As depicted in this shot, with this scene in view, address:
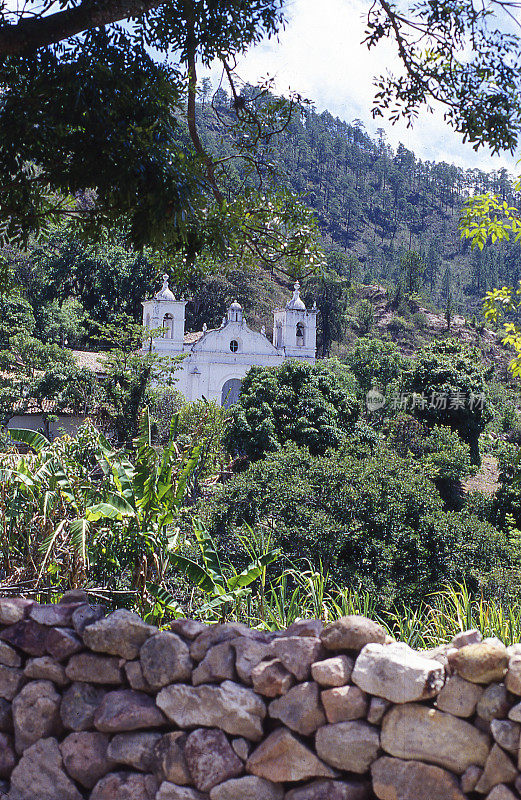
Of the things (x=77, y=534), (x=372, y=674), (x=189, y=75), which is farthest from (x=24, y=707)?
(x=189, y=75)

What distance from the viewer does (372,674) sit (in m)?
2.65

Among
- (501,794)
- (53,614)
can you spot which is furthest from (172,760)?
(501,794)

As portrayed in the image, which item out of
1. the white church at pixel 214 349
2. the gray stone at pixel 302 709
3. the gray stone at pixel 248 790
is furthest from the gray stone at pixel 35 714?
the white church at pixel 214 349

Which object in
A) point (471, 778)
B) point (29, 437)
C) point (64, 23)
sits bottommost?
point (471, 778)

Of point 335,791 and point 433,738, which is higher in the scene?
point 433,738

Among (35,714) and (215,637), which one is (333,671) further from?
(35,714)

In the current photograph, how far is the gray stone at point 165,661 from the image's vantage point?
9.87 ft

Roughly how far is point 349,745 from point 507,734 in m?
0.61

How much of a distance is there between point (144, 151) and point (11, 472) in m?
2.37

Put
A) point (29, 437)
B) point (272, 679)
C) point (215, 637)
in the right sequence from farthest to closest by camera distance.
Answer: point (29, 437) < point (215, 637) < point (272, 679)

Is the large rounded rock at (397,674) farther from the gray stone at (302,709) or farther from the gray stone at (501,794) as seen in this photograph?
the gray stone at (501,794)

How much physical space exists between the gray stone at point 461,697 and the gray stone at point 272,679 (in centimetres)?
64

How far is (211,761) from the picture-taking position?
9.36ft

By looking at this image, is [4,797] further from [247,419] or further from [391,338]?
[391,338]
